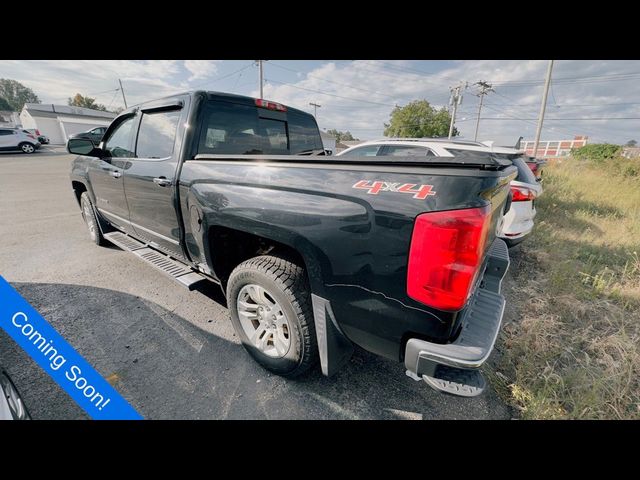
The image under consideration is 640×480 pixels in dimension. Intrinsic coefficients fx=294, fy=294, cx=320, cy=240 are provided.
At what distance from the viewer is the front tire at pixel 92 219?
447 cm

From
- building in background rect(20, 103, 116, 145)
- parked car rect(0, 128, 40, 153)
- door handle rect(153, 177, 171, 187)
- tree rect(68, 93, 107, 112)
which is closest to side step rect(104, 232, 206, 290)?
door handle rect(153, 177, 171, 187)

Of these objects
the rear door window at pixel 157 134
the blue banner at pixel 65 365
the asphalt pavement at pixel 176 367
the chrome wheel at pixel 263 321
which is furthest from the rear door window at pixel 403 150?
the blue banner at pixel 65 365

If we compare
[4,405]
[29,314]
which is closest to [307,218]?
[4,405]

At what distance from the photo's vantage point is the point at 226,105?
2701 millimetres

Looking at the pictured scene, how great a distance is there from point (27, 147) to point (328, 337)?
1240 inches

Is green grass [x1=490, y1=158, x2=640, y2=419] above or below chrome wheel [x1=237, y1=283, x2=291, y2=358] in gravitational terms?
below

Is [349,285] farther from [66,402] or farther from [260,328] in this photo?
[66,402]

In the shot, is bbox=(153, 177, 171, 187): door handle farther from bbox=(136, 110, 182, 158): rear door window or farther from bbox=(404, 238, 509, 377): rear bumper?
bbox=(404, 238, 509, 377): rear bumper

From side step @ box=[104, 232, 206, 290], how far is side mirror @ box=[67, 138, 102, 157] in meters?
1.07

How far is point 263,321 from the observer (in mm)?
2256

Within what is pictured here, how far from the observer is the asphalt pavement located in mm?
2010

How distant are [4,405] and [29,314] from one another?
1036mm

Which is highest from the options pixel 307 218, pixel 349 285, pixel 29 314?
pixel 307 218
